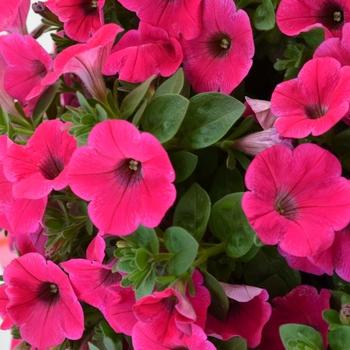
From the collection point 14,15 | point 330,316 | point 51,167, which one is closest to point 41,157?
point 51,167

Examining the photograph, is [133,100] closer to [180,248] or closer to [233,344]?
[180,248]

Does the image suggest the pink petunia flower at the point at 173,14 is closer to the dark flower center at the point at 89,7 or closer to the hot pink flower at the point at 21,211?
the dark flower center at the point at 89,7

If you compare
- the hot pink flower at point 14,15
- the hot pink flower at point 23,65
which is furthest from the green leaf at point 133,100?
the hot pink flower at point 14,15

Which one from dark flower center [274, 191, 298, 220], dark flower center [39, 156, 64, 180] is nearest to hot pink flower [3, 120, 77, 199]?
dark flower center [39, 156, 64, 180]

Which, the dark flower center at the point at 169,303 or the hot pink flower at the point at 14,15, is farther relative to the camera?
the hot pink flower at the point at 14,15

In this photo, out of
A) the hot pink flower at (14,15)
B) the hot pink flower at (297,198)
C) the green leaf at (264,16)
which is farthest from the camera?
the hot pink flower at (14,15)

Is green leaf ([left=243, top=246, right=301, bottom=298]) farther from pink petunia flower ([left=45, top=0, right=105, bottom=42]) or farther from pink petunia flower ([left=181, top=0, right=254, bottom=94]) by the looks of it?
pink petunia flower ([left=45, top=0, right=105, bottom=42])

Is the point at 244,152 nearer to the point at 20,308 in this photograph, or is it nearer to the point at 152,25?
the point at 152,25
